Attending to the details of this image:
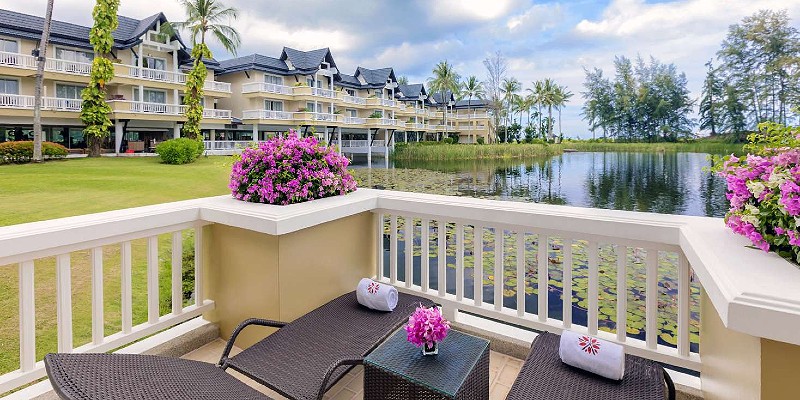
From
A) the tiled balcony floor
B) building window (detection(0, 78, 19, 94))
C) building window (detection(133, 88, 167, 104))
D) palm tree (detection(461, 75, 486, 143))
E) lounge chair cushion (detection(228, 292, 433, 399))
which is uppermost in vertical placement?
palm tree (detection(461, 75, 486, 143))

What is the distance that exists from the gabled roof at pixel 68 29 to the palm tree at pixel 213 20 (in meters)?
1.12

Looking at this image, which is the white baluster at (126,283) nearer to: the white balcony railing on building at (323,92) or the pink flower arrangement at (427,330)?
the pink flower arrangement at (427,330)

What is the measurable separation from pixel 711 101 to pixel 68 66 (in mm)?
11819

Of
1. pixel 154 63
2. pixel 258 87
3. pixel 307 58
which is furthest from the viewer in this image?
pixel 307 58

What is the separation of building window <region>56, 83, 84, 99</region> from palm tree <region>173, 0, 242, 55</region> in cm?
566

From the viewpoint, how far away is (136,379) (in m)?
1.03

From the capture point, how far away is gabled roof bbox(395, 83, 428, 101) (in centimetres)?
2859

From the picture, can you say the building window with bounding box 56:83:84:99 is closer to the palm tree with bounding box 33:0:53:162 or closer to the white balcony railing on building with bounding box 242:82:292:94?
the palm tree with bounding box 33:0:53:162

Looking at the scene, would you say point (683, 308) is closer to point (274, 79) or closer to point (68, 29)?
point (68, 29)

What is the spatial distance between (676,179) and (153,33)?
16.1 metres

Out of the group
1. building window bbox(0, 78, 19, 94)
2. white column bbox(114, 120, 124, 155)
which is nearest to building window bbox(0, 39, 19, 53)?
building window bbox(0, 78, 19, 94)

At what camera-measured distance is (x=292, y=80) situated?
21109mm

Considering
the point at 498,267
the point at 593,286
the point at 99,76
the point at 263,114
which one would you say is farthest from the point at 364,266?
the point at 263,114

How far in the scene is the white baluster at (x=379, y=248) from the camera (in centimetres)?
247
